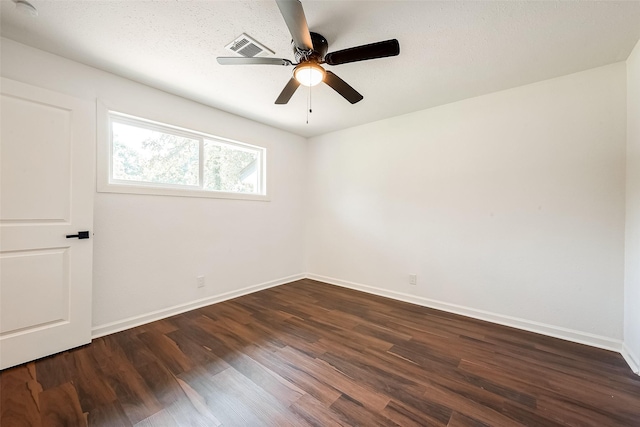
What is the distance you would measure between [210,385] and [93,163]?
6.80ft

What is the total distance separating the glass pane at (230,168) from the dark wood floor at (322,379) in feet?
5.62

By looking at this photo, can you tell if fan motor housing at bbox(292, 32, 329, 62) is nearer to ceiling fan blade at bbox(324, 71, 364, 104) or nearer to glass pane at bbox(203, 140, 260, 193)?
ceiling fan blade at bbox(324, 71, 364, 104)

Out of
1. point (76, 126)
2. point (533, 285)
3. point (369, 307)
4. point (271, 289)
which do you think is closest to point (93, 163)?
point (76, 126)

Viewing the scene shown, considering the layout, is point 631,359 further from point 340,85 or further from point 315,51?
point 315,51

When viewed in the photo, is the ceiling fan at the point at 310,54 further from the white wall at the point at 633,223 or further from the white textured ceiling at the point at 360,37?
the white wall at the point at 633,223

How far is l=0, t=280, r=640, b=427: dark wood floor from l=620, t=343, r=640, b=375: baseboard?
0.17ft

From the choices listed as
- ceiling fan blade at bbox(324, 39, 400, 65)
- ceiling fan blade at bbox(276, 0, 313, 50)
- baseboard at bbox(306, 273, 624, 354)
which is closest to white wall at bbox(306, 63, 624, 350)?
baseboard at bbox(306, 273, 624, 354)

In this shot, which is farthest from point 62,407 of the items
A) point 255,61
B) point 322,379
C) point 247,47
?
point 247,47

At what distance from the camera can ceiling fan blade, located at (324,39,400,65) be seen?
58.0 inches

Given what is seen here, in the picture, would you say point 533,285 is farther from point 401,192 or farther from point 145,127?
point 145,127

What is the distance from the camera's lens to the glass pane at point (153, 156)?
8.16 feet

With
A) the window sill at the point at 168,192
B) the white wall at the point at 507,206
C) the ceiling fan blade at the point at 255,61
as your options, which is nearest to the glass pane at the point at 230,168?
the window sill at the point at 168,192

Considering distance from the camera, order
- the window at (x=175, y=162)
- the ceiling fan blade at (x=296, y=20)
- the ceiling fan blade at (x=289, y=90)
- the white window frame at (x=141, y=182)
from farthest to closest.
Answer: the window at (x=175, y=162)
the white window frame at (x=141, y=182)
the ceiling fan blade at (x=289, y=90)
the ceiling fan blade at (x=296, y=20)

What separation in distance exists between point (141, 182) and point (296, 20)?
2.27 meters
